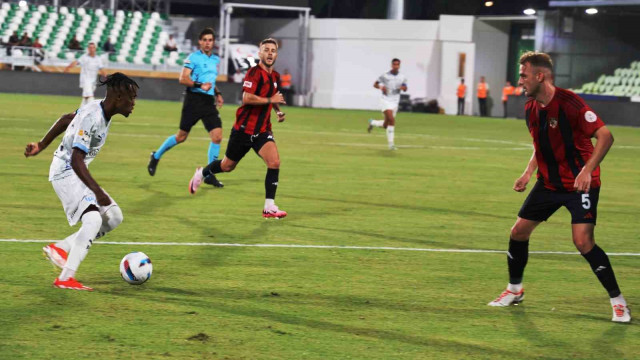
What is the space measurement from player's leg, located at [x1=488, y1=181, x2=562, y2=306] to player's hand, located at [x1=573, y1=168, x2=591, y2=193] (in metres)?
0.39

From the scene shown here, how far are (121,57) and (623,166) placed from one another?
113 feet

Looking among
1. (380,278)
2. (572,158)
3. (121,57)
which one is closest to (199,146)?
(380,278)

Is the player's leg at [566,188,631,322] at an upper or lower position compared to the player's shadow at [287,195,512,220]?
→ upper

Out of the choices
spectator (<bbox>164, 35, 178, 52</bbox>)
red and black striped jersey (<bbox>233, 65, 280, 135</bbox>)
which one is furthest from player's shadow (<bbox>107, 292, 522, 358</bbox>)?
spectator (<bbox>164, 35, 178, 52</bbox>)

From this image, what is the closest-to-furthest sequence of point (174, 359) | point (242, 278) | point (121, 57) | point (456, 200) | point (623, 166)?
1. point (174, 359)
2. point (242, 278)
3. point (456, 200)
4. point (623, 166)
5. point (121, 57)

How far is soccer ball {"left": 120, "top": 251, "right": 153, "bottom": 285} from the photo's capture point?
7730mm

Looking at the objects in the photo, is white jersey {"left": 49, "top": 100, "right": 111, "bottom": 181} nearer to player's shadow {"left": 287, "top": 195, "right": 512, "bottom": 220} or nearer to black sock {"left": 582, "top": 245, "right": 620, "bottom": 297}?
black sock {"left": 582, "top": 245, "right": 620, "bottom": 297}

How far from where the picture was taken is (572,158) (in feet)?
23.1

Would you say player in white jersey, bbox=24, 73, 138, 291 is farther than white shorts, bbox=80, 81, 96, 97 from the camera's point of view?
No

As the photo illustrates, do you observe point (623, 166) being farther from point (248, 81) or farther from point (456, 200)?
point (248, 81)

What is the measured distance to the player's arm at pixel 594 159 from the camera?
6.66 metres

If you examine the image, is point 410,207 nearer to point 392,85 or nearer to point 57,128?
point 57,128

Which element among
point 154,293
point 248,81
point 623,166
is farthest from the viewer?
point 623,166

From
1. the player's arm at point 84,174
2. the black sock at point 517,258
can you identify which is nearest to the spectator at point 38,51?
the player's arm at point 84,174
